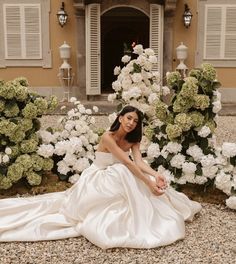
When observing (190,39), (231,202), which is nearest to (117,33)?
(190,39)

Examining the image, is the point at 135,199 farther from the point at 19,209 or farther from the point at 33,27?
the point at 33,27

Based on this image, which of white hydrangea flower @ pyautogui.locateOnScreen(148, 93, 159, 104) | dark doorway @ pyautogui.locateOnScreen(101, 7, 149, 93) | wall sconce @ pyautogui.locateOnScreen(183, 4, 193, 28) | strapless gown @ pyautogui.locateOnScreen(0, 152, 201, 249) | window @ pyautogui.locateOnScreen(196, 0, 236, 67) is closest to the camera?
strapless gown @ pyautogui.locateOnScreen(0, 152, 201, 249)

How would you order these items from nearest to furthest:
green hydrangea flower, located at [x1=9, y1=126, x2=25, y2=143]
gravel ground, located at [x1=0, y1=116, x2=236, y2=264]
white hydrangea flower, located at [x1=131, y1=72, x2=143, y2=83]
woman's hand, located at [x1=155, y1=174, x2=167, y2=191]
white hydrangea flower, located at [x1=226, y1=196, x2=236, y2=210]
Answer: gravel ground, located at [x1=0, y1=116, x2=236, y2=264] < woman's hand, located at [x1=155, y1=174, x2=167, y2=191] < white hydrangea flower, located at [x1=226, y1=196, x2=236, y2=210] < green hydrangea flower, located at [x1=9, y1=126, x2=25, y2=143] < white hydrangea flower, located at [x1=131, y1=72, x2=143, y2=83]

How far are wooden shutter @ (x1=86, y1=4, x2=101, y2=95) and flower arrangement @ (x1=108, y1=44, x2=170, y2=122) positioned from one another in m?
5.33

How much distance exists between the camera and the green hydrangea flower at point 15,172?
452 centimetres

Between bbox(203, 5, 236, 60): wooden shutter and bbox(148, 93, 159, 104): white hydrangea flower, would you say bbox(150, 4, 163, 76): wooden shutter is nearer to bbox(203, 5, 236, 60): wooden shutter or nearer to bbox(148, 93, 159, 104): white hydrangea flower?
bbox(203, 5, 236, 60): wooden shutter

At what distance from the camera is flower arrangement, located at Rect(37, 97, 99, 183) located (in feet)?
15.7

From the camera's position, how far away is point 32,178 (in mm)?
4617

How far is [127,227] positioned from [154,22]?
799 cm

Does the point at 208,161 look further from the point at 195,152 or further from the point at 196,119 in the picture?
the point at 196,119

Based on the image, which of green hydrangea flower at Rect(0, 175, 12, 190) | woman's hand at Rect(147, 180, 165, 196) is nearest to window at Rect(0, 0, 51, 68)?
green hydrangea flower at Rect(0, 175, 12, 190)

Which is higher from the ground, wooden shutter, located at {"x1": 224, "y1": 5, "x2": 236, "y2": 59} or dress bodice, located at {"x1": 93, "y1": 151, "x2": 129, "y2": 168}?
wooden shutter, located at {"x1": 224, "y1": 5, "x2": 236, "y2": 59}

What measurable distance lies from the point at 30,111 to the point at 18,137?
0.29 m

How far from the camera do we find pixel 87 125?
16.7 feet
